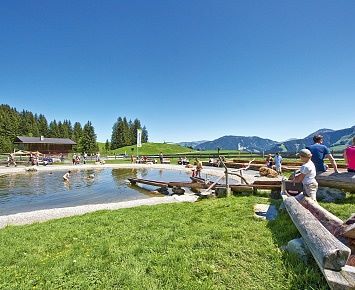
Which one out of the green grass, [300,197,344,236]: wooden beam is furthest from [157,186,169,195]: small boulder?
[300,197,344,236]: wooden beam

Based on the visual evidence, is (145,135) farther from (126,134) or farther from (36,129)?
(36,129)

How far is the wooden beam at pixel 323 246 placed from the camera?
3.85 meters

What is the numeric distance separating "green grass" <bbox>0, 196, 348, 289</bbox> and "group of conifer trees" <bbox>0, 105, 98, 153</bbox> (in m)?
88.4

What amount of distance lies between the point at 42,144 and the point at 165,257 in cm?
8393

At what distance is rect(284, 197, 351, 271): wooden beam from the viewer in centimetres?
385

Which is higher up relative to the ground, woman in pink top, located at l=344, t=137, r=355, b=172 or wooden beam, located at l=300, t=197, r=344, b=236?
woman in pink top, located at l=344, t=137, r=355, b=172

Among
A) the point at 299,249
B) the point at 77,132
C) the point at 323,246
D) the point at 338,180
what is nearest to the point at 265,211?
the point at 338,180

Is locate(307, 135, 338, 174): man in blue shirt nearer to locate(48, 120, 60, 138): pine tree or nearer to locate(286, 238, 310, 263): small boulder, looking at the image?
locate(286, 238, 310, 263): small boulder

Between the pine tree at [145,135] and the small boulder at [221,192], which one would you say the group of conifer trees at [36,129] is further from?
the small boulder at [221,192]

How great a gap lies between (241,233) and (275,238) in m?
0.81

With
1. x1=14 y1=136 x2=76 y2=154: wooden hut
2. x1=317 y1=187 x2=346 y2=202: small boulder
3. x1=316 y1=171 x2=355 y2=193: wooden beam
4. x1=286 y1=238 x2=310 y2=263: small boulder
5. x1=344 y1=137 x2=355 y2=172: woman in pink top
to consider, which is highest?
x1=14 y1=136 x2=76 y2=154: wooden hut

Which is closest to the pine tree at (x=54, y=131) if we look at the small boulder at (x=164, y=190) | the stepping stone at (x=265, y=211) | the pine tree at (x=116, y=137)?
the pine tree at (x=116, y=137)

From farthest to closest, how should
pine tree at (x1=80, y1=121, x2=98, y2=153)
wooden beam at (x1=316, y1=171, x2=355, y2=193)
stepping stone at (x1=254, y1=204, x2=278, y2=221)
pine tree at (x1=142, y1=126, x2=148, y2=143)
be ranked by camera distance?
1. pine tree at (x1=142, y1=126, x2=148, y2=143)
2. pine tree at (x1=80, y1=121, x2=98, y2=153)
3. wooden beam at (x1=316, y1=171, x2=355, y2=193)
4. stepping stone at (x1=254, y1=204, x2=278, y2=221)

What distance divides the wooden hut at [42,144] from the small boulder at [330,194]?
81894mm
